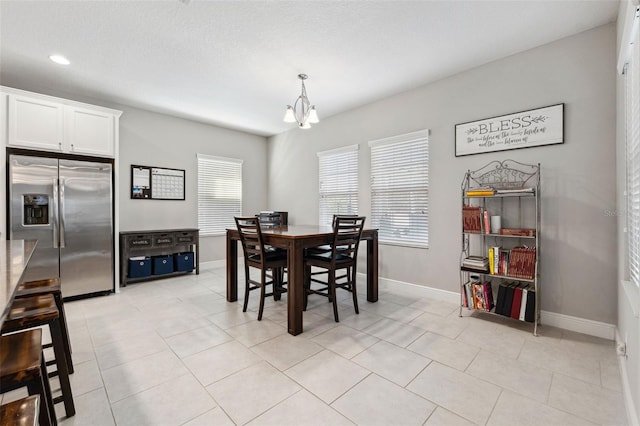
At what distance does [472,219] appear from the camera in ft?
9.78

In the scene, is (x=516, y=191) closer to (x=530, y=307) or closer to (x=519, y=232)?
(x=519, y=232)

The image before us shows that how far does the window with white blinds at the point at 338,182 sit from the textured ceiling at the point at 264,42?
1.00 m

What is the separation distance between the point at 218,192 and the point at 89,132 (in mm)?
2251

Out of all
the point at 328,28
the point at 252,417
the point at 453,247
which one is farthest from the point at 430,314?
the point at 328,28

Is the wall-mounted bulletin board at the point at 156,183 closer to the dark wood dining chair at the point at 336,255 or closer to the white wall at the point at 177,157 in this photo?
the white wall at the point at 177,157

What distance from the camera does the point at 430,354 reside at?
224cm

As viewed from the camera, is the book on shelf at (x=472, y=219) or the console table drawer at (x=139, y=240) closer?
the book on shelf at (x=472, y=219)

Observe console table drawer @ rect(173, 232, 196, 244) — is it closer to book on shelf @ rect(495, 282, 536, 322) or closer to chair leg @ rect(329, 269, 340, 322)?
chair leg @ rect(329, 269, 340, 322)

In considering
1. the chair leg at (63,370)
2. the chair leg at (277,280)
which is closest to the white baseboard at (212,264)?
the chair leg at (277,280)

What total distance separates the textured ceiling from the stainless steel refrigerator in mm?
1153

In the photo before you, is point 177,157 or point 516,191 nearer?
point 516,191

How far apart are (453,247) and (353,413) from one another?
241cm

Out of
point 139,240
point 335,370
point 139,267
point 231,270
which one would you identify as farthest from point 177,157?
point 335,370

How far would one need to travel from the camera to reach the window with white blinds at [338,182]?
15.0ft
